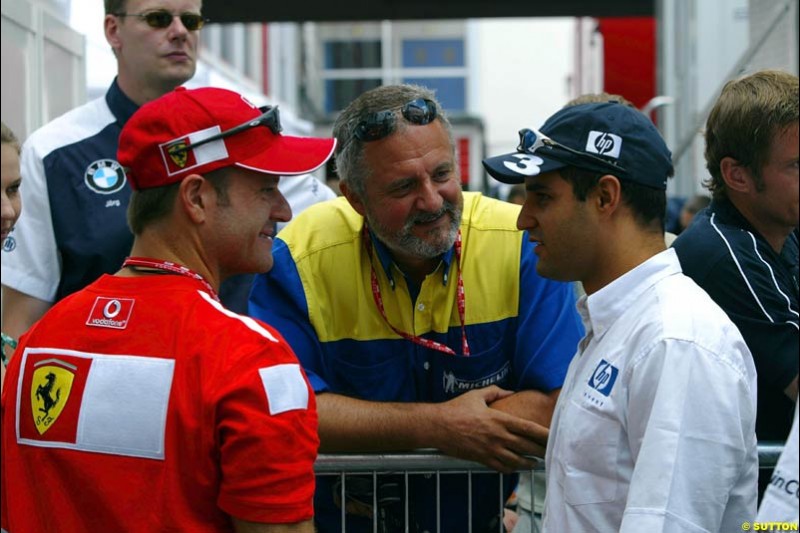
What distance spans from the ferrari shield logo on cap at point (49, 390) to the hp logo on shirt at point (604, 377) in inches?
43.4

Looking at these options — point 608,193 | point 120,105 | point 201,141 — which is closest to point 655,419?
point 608,193

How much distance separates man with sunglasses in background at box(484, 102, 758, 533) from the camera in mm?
2273

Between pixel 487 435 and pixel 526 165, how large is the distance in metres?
0.79

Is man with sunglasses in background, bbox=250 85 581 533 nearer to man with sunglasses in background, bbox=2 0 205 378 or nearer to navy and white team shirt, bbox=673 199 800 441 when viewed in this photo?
navy and white team shirt, bbox=673 199 800 441

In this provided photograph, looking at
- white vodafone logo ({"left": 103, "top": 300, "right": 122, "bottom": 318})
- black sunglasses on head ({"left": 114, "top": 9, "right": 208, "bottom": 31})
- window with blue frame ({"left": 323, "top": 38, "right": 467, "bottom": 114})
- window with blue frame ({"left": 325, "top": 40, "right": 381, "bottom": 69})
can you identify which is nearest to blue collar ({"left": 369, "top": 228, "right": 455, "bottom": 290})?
white vodafone logo ({"left": 103, "top": 300, "right": 122, "bottom": 318})

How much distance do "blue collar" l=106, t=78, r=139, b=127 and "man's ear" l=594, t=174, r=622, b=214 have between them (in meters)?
2.00

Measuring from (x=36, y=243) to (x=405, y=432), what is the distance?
152 cm

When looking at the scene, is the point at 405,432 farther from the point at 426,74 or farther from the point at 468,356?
the point at 426,74

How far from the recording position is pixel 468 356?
3.32 meters

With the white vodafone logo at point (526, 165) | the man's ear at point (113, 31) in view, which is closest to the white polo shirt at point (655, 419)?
the white vodafone logo at point (526, 165)

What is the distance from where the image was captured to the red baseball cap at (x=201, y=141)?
2408 millimetres

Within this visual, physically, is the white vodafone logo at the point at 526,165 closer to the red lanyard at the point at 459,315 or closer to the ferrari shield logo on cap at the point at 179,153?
the red lanyard at the point at 459,315

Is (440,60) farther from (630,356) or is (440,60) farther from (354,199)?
(630,356)

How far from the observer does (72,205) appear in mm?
3842
